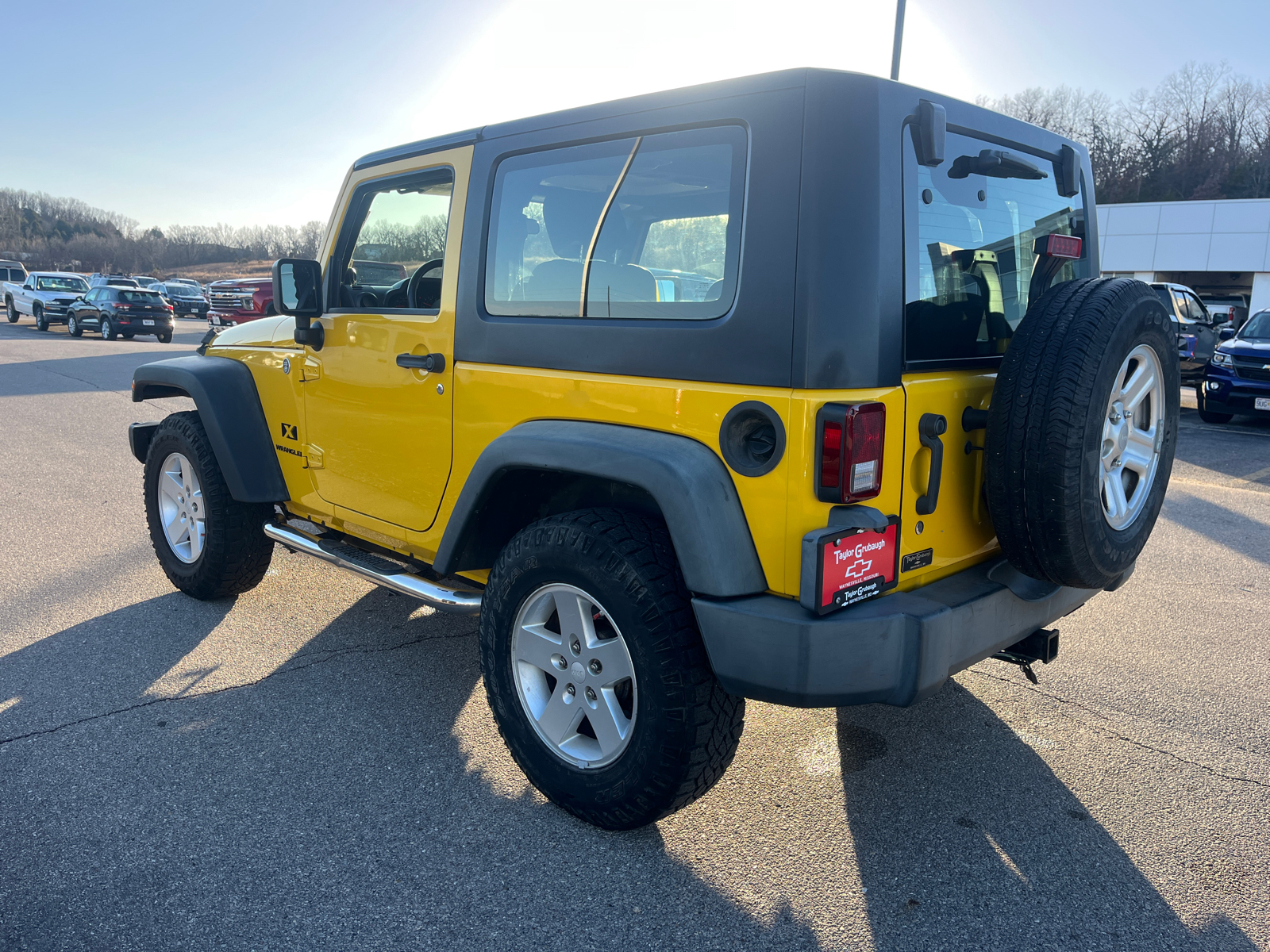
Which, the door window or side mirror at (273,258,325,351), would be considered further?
the door window

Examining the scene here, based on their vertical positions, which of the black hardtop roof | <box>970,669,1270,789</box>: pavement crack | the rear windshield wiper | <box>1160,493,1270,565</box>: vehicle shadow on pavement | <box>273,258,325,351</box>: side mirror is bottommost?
<box>970,669,1270,789</box>: pavement crack

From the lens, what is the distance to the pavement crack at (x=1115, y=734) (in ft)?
9.74

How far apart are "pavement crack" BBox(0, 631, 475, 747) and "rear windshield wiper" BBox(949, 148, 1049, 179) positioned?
2823 millimetres

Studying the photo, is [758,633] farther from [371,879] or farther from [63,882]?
[63,882]

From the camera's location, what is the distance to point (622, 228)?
2.66 m

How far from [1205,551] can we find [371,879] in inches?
216

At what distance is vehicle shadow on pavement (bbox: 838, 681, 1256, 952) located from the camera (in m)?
2.23

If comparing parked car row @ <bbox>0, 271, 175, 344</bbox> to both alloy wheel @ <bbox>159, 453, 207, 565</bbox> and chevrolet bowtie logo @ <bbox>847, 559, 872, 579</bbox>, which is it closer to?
alloy wheel @ <bbox>159, 453, 207, 565</bbox>

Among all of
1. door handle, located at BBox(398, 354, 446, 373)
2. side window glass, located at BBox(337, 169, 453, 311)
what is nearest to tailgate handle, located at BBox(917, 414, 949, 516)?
door handle, located at BBox(398, 354, 446, 373)

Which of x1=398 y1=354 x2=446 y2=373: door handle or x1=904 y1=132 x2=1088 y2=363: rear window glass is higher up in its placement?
x1=904 y1=132 x2=1088 y2=363: rear window glass

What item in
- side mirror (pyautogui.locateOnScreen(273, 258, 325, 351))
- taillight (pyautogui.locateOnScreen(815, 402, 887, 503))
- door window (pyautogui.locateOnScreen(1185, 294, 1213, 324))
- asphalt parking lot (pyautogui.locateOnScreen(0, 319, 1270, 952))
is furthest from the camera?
door window (pyautogui.locateOnScreen(1185, 294, 1213, 324))

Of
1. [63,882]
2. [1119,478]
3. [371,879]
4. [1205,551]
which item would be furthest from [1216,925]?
[1205,551]

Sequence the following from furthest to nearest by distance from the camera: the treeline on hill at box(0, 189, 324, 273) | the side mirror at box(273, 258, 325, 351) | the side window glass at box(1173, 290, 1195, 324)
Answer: the treeline on hill at box(0, 189, 324, 273) < the side window glass at box(1173, 290, 1195, 324) < the side mirror at box(273, 258, 325, 351)

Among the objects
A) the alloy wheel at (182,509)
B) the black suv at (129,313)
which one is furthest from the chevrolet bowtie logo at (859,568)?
the black suv at (129,313)
